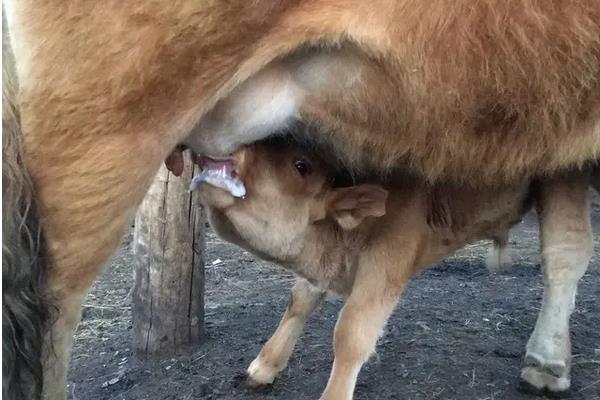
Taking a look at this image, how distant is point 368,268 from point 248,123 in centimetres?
94

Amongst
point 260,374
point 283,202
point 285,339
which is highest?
point 283,202

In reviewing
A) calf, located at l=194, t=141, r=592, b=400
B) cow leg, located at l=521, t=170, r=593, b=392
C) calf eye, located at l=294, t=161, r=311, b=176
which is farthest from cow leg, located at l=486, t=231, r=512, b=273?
calf eye, located at l=294, t=161, r=311, b=176

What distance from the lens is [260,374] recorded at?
3889 mm

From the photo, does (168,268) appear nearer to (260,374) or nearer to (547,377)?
(260,374)

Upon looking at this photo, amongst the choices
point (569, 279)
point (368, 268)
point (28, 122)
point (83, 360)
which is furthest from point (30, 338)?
point (569, 279)

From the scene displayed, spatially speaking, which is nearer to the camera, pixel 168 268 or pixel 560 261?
pixel 560 261

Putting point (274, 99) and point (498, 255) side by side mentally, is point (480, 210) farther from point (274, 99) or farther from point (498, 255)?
point (274, 99)

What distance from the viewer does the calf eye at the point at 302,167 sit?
350 centimetres

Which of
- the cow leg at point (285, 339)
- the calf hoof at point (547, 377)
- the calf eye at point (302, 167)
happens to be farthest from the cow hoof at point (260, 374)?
the calf hoof at point (547, 377)

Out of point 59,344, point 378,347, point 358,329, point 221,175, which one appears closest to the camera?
point 59,344

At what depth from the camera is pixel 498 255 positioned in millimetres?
4402

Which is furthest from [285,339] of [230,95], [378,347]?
[230,95]

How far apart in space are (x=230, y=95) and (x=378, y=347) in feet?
6.55

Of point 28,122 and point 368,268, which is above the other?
point 28,122
